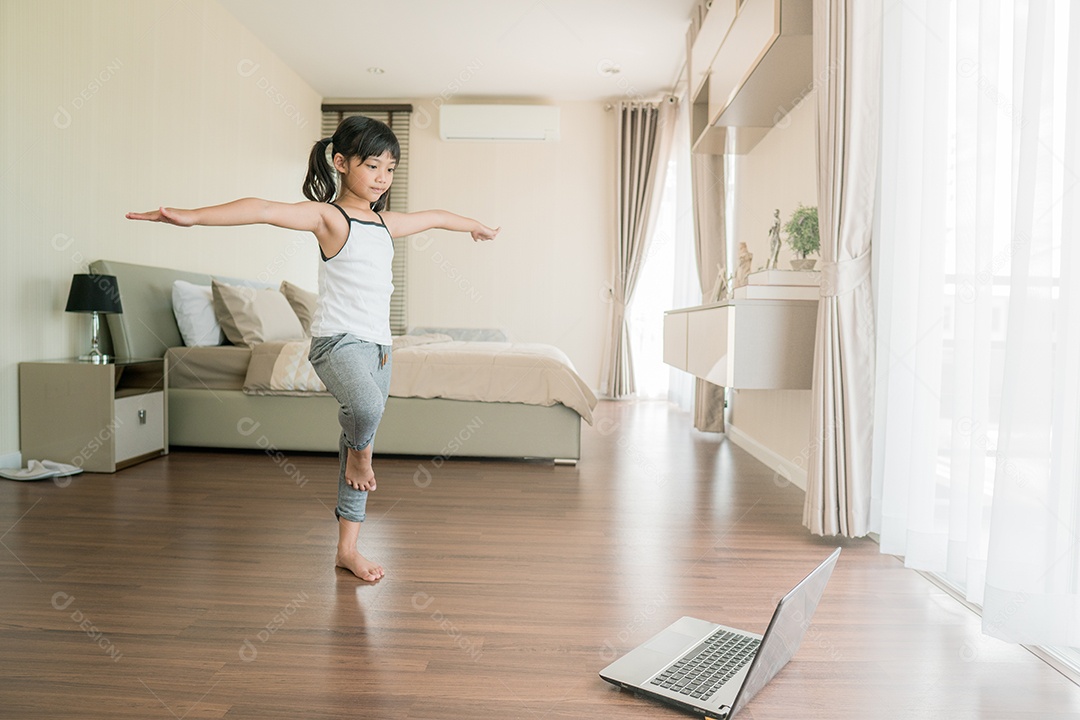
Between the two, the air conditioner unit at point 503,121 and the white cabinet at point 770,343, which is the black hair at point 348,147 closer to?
the white cabinet at point 770,343

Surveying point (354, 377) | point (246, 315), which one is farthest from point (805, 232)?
point (246, 315)

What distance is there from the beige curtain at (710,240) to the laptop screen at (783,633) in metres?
3.35

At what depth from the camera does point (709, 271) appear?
482 centimetres

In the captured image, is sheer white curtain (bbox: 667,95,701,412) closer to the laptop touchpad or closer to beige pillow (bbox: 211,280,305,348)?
beige pillow (bbox: 211,280,305,348)

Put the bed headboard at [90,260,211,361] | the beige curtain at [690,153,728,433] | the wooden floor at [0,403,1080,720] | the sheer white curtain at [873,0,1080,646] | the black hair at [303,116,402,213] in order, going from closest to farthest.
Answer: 1. the wooden floor at [0,403,1080,720]
2. the sheer white curtain at [873,0,1080,646]
3. the black hair at [303,116,402,213]
4. the bed headboard at [90,260,211,361]
5. the beige curtain at [690,153,728,433]

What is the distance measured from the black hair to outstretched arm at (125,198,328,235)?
2.0 inches

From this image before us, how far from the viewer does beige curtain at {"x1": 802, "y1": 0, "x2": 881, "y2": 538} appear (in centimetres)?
233

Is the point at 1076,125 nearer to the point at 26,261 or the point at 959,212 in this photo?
the point at 959,212

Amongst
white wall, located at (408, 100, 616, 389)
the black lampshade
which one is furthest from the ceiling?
the black lampshade

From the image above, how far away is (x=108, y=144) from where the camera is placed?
12.5 feet

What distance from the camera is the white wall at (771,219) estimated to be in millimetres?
3291

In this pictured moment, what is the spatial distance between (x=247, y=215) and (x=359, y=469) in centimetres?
75

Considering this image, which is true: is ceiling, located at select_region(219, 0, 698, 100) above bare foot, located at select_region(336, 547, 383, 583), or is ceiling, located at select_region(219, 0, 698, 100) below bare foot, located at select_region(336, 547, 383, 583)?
above

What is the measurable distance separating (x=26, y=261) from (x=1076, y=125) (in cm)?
381
